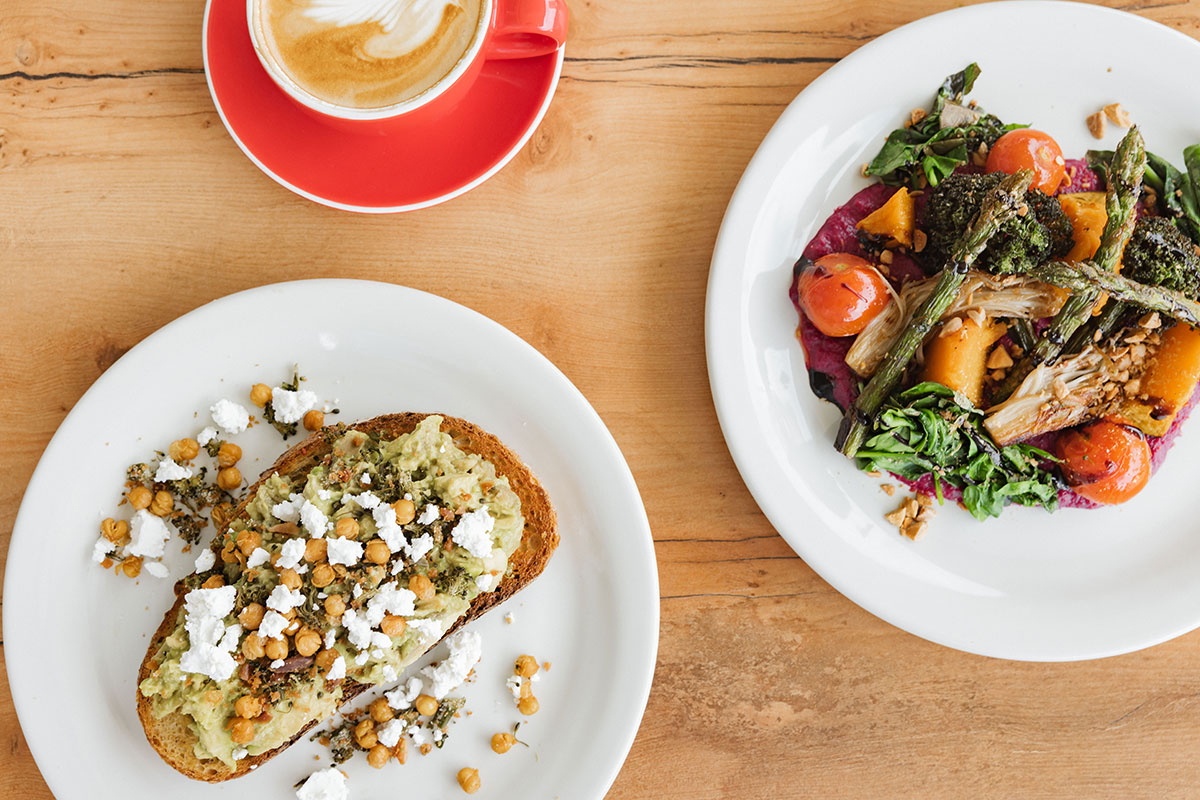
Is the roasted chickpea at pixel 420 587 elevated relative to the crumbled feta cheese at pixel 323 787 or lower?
elevated

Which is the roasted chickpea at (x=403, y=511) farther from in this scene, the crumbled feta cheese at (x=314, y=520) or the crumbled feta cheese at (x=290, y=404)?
the crumbled feta cheese at (x=290, y=404)

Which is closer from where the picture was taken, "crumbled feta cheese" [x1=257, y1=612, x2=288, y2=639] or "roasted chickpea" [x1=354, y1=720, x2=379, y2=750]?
"crumbled feta cheese" [x1=257, y1=612, x2=288, y2=639]

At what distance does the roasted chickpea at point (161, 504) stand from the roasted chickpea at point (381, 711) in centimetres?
102

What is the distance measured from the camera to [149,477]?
2.83 metres

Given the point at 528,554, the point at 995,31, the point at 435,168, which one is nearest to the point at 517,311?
the point at 435,168

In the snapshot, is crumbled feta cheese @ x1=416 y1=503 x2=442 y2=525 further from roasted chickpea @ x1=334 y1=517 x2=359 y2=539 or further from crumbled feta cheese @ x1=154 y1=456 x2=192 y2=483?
crumbled feta cheese @ x1=154 y1=456 x2=192 y2=483

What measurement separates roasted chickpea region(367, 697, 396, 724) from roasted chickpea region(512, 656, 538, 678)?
474mm

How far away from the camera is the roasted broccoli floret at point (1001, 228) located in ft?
8.83

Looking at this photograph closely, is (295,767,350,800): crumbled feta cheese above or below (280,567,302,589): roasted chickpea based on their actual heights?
below

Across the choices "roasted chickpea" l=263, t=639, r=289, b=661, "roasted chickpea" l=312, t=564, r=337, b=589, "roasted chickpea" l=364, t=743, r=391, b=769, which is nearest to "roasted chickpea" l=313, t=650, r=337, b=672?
"roasted chickpea" l=263, t=639, r=289, b=661

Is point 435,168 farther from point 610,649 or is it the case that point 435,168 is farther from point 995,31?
point 995,31

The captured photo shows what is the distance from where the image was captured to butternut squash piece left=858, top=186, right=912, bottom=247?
285 centimetres

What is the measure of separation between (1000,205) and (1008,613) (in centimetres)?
152

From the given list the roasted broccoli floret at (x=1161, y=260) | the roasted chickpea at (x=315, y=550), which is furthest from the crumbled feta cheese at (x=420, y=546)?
the roasted broccoli floret at (x=1161, y=260)
